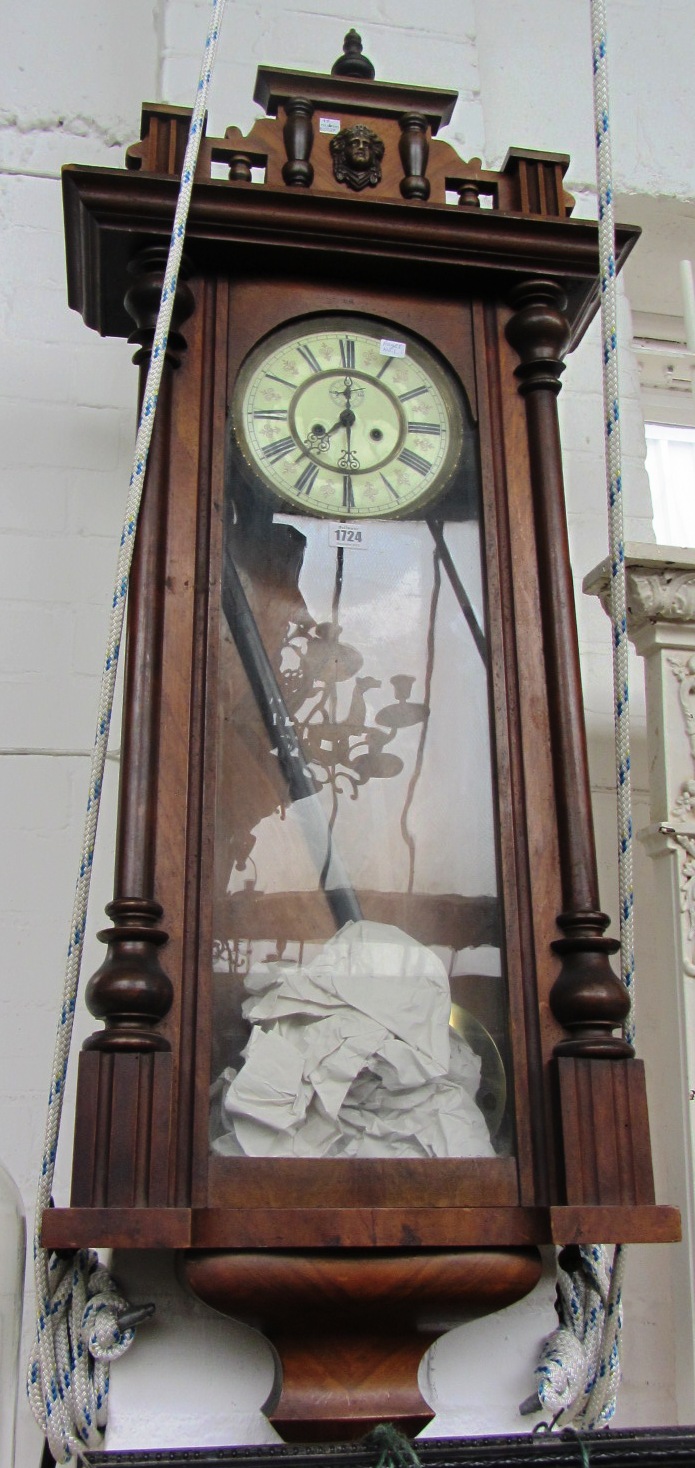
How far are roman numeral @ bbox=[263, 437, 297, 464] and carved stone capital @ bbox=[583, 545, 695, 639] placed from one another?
0.32m

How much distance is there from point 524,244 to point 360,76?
236 millimetres

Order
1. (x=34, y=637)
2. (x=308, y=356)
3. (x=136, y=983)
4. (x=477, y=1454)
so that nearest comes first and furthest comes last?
1. (x=477, y=1454)
2. (x=136, y=983)
3. (x=308, y=356)
4. (x=34, y=637)

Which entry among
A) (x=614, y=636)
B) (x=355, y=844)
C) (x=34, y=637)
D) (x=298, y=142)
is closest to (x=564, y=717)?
(x=614, y=636)

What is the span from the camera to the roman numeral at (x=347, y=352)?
110cm

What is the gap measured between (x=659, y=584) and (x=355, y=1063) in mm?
537

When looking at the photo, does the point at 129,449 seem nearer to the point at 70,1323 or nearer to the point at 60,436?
the point at 60,436

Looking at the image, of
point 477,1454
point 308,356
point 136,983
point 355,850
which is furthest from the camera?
point 308,356

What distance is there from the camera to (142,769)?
0.96 metres

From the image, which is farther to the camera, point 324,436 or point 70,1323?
point 324,436

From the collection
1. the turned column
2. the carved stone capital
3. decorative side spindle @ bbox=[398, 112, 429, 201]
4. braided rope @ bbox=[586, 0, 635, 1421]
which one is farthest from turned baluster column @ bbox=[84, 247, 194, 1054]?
the carved stone capital

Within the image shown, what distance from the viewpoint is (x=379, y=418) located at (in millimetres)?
1089

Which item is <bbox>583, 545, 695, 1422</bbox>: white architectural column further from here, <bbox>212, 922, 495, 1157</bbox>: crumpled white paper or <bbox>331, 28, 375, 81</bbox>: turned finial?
<bbox>331, 28, 375, 81</bbox>: turned finial

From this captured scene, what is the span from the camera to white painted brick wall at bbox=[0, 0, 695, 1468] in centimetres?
97

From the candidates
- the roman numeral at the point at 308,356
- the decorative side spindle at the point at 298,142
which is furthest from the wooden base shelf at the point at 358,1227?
the decorative side spindle at the point at 298,142
